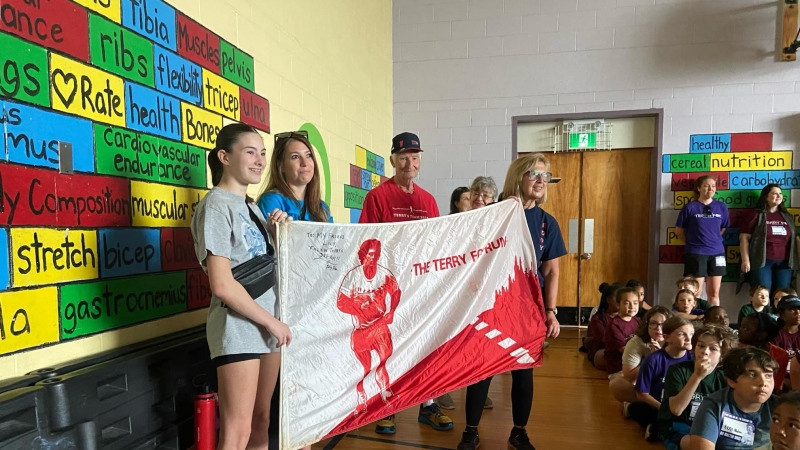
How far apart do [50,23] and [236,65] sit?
96 cm

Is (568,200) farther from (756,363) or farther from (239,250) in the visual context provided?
(239,250)

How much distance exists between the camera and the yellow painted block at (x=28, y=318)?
126 centimetres

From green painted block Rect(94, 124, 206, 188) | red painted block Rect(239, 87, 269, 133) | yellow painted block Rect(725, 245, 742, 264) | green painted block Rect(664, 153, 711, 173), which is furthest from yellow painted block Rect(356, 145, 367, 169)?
yellow painted block Rect(725, 245, 742, 264)

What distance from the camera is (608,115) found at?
4.77m

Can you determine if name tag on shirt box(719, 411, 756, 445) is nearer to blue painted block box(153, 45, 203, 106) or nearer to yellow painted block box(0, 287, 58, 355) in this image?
yellow painted block box(0, 287, 58, 355)

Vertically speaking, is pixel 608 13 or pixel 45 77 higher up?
pixel 608 13

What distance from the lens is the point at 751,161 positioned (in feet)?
14.8

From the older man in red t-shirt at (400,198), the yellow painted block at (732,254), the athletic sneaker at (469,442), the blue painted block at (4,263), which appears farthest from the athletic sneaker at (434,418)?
the yellow painted block at (732,254)

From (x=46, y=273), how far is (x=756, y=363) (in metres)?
2.41

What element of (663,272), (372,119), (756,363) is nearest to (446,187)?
(372,119)

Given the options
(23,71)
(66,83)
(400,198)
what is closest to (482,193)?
(400,198)

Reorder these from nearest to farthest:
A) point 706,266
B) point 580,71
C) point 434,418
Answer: point 434,418, point 706,266, point 580,71

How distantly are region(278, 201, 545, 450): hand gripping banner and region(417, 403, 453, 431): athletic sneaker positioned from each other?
548mm

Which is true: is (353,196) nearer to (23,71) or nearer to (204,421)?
(204,421)
